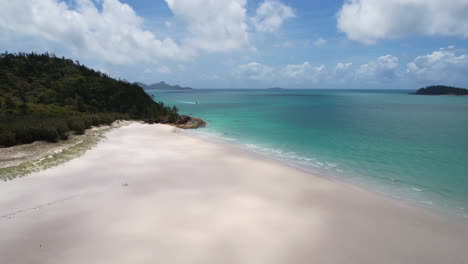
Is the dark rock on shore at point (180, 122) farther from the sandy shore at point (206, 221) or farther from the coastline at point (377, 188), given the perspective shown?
the sandy shore at point (206, 221)

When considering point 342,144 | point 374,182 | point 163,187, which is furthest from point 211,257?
point 342,144

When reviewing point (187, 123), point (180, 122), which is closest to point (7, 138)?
point (180, 122)

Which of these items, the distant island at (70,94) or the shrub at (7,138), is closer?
the shrub at (7,138)

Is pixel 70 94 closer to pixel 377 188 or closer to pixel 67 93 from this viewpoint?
pixel 67 93

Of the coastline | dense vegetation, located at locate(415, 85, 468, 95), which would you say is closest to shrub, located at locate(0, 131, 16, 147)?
the coastline

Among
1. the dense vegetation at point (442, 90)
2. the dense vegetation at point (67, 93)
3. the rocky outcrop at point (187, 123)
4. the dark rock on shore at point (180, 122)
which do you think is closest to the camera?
the dense vegetation at point (67, 93)

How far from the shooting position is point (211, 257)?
5.96 m

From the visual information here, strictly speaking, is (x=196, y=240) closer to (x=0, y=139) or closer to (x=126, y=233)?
(x=126, y=233)

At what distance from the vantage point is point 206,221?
7.55m

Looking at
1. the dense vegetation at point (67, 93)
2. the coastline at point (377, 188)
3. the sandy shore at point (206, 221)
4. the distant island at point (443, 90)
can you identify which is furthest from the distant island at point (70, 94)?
the distant island at point (443, 90)

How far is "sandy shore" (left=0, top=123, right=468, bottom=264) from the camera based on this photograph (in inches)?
239

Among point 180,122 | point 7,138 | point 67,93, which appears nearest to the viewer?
point 7,138

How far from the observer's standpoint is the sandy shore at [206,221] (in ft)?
19.9

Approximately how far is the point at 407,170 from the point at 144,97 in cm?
3953
